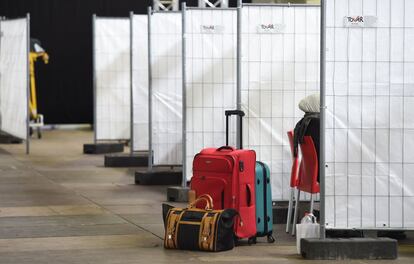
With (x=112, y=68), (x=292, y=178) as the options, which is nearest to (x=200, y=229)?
(x=292, y=178)

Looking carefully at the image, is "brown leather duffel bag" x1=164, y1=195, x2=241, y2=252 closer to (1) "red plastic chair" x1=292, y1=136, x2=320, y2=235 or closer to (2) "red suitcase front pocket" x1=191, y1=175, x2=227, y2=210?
(2) "red suitcase front pocket" x1=191, y1=175, x2=227, y2=210

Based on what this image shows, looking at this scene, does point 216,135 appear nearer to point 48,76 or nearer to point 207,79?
point 207,79

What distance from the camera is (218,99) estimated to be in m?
12.9

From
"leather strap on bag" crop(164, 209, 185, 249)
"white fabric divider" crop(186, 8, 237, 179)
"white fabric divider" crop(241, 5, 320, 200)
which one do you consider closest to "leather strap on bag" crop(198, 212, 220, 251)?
"leather strap on bag" crop(164, 209, 185, 249)

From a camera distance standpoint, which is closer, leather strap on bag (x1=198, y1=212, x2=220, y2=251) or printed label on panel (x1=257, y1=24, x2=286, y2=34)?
leather strap on bag (x1=198, y1=212, x2=220, y2=251)

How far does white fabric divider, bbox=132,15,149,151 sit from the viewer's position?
17234 mm

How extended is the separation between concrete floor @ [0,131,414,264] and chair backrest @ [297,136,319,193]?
1.67 feet

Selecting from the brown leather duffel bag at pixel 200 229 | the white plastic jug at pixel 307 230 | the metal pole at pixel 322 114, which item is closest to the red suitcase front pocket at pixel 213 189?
the brown leather duffel bag at pixel 200 229

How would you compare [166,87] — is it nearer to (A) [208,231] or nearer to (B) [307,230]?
(A) [208,231]

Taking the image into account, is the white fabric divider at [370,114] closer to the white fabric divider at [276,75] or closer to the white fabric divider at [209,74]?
the white fabric divider at [276,75]

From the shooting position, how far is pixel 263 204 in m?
9.38

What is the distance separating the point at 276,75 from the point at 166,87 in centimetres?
428

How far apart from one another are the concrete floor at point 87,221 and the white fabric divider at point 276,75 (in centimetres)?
85

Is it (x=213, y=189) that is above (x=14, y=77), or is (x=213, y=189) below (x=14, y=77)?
below
